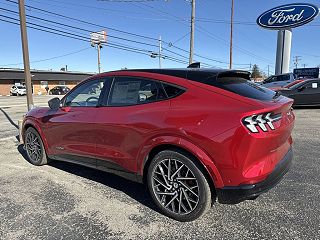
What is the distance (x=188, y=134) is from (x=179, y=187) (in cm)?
64

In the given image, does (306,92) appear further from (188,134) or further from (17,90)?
(17,90)

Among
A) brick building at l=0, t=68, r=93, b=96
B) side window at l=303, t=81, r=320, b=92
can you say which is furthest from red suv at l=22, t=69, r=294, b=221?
brick building at l=0, t=68, r=93, b=96

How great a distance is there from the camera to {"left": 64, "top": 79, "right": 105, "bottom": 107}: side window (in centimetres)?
404

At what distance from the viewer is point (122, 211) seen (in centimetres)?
347

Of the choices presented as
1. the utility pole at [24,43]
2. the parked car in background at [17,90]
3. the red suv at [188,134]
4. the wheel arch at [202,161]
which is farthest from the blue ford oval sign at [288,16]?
the parked car in background at [17,90]

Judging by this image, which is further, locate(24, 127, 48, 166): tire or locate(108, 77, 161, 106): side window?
locate(24, 127, 48, 166): tire

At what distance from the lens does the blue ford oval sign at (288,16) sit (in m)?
24.0

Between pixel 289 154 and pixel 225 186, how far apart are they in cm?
105

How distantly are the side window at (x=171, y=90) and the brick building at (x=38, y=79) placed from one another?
50025 millimetres

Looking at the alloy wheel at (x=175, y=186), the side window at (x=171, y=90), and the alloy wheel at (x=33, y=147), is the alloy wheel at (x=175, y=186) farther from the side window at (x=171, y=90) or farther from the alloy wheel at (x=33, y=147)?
the alloy wheel at (x=33, y=147)

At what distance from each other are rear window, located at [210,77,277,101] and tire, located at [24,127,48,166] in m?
3.40

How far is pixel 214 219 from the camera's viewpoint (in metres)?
3.21

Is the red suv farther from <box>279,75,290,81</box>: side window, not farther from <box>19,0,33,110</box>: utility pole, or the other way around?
<box>279,75,290,81</box>: side window

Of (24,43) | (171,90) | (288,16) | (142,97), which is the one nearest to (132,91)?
(142,97)
